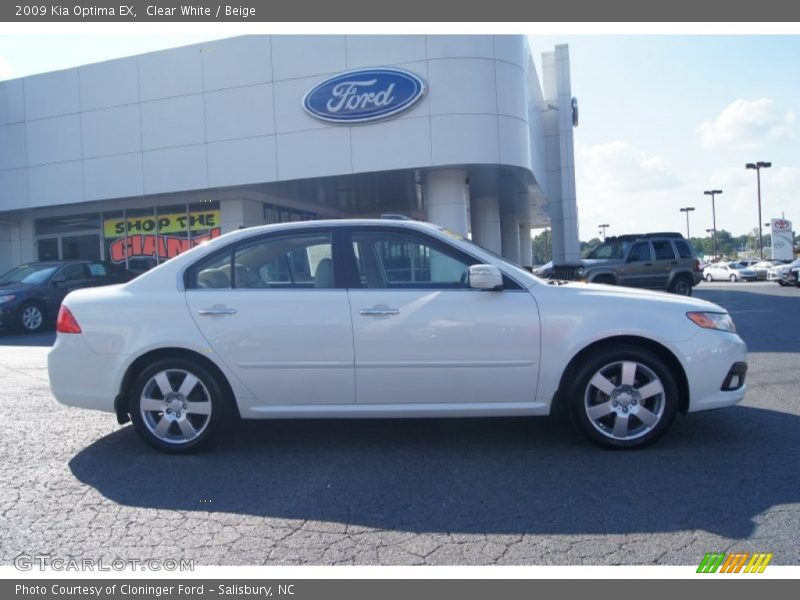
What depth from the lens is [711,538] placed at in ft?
10.2

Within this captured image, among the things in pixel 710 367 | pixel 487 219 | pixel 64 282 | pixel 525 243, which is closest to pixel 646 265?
pixel 487 219

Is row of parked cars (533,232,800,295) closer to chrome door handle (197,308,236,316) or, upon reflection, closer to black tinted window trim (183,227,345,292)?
black tinted window trim (183,227,345,292)

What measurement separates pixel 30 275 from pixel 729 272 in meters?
37.0

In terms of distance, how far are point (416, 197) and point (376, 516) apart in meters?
19.8

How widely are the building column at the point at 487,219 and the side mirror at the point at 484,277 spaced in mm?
18198

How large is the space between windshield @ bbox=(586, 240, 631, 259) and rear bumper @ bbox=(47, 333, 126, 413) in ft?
51.6

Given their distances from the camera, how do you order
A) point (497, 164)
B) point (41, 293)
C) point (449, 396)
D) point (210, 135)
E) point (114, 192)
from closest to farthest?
point (449, 396), point (41, 293), point (497, 164), point (210, 135), point (114, 192)

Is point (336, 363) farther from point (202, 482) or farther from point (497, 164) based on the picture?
point (497, 164)

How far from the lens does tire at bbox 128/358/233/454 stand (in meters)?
4.46

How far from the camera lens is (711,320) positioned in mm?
4430

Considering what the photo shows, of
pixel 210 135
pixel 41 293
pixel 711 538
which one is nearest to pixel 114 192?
pixel 210 135

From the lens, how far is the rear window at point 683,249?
1795 centimetres

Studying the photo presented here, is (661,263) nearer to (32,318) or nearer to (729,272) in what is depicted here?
(32,318)

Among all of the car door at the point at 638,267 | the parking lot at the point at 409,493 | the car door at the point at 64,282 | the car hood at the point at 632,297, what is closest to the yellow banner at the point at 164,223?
the car door at the point at 64,282
